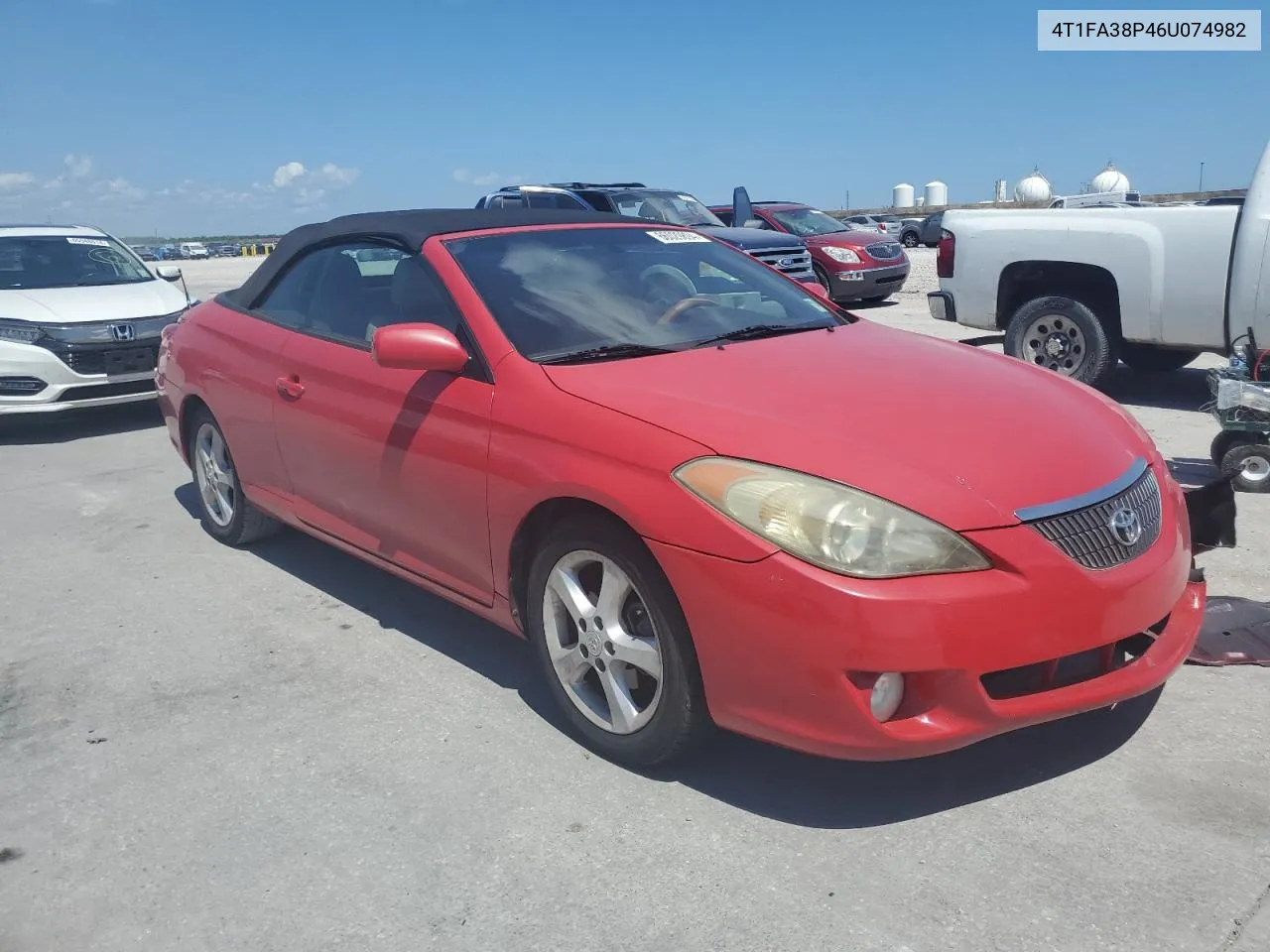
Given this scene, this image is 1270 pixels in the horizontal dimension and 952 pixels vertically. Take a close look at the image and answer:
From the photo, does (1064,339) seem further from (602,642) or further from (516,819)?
(516,819)

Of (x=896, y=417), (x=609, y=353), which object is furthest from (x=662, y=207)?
(x=896, y=417)

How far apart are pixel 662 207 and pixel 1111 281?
7511 mm

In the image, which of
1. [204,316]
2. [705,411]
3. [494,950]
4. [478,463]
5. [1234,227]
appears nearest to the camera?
[494,950]

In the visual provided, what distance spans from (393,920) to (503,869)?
0.29 metres

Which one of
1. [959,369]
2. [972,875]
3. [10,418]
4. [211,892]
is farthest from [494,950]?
[10,418]

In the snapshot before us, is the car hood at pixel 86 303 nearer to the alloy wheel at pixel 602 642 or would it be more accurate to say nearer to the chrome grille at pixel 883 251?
the alloy wheel at pixel 602 642

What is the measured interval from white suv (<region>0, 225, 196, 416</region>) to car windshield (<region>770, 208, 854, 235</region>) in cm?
1015

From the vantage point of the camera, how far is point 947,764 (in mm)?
2980

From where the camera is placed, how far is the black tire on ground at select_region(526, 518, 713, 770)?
2.75 m

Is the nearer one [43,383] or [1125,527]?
[1125,527]

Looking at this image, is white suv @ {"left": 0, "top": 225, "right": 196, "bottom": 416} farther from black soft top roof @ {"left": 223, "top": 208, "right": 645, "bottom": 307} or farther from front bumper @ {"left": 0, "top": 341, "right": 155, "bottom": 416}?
black soft top roof @ {"left": 223, "top": 208, "right": 645, "bottom": 307}

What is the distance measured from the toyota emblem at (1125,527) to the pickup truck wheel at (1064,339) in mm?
4943

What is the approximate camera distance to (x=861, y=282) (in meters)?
15.0

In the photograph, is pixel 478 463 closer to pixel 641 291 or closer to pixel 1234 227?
pixel 641 291
